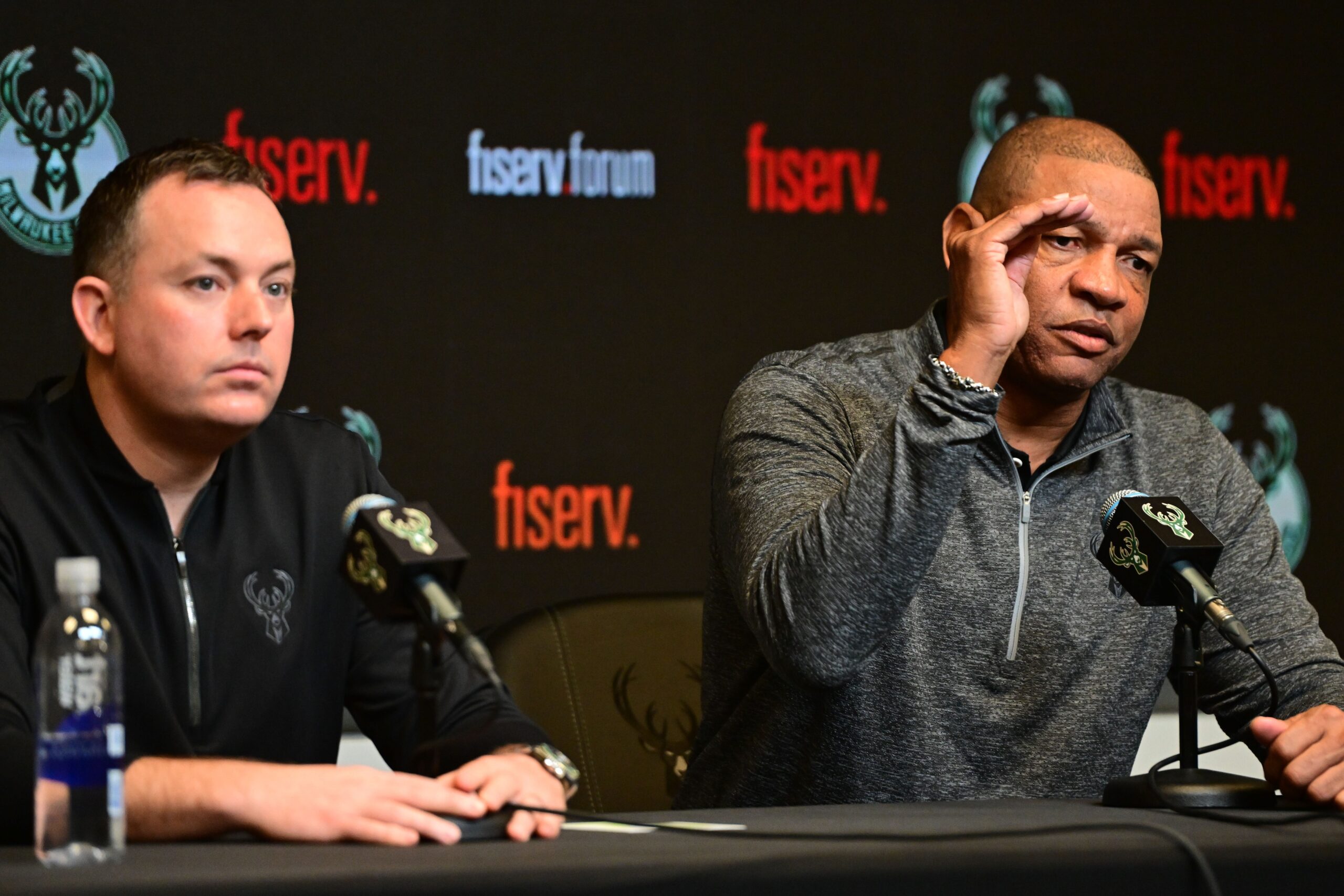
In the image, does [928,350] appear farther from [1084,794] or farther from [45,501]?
[45,501]

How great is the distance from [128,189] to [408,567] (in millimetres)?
763

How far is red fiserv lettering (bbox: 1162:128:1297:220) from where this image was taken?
3.17m

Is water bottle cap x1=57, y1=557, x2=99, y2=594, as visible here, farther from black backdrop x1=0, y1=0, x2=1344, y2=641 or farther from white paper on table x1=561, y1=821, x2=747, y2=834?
black backdrop x1=0, y1=0, x2=1344, y2=641

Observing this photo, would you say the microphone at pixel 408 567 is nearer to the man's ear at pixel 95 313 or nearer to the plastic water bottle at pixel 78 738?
the plastic water bottle at pixel 78 738

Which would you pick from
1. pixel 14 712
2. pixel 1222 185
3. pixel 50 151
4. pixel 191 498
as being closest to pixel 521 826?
pixel 14 712

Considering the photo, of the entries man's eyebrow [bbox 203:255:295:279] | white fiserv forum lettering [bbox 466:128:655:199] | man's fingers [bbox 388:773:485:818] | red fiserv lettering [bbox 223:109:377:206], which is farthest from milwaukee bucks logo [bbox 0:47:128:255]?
man's fingers [bbox 388:773:485:818]

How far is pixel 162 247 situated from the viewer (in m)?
1.66

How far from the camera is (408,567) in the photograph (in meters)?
1.18

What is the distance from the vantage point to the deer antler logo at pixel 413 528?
120 centimetres

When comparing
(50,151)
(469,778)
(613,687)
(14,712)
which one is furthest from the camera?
(50,151)

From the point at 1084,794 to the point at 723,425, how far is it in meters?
0.67

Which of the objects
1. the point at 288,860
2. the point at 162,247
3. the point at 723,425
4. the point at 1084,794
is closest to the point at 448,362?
the point at 723,425

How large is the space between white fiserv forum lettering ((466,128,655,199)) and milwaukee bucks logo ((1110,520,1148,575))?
1673 millimetres

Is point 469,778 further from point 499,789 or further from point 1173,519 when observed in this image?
point 1173,519
